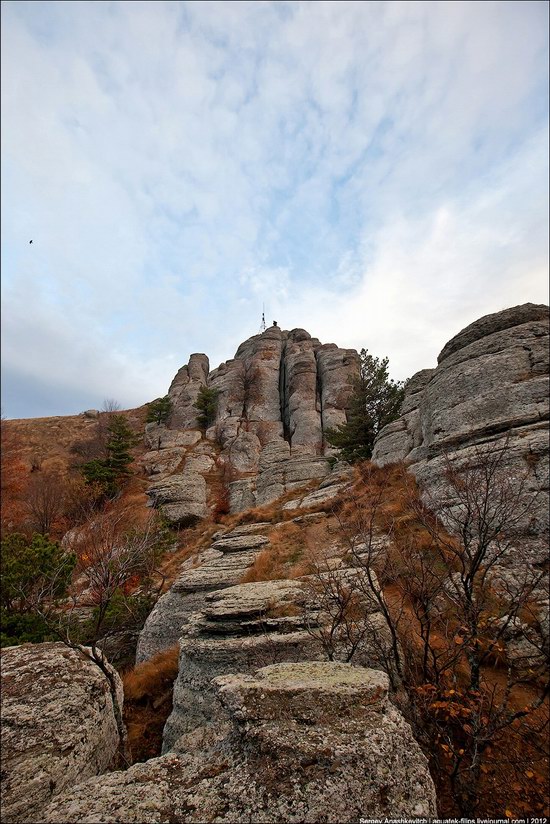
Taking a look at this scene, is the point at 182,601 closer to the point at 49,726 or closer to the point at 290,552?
the point at 290,552

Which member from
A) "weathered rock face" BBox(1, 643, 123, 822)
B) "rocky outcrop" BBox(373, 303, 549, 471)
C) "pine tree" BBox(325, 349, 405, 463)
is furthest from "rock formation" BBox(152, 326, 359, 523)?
"weathered rock face" BBox(1, 643, 123, 822)

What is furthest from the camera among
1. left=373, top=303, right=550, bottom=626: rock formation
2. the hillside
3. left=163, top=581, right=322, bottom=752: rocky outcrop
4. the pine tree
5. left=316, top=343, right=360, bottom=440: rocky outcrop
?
left=316, top=343, right=360, bottom=440: rocky outcrop

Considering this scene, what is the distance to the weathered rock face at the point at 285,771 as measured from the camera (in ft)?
9.27

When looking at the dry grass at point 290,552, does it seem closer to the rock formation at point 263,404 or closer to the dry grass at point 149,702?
the dry grass at point 149,702

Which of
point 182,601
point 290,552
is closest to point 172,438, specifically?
point 290,552

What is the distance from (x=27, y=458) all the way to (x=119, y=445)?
16.9m

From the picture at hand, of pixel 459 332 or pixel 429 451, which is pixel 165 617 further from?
pixel 459 332

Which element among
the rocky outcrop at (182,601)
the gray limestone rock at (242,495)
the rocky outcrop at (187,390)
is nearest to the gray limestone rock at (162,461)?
the gray limestone rock at (242,495)

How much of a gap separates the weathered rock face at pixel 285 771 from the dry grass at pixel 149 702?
4699mm

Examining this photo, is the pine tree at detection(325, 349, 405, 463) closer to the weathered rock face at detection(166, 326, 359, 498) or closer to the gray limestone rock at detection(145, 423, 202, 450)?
the weathered rock face at detection(166, 326, 359, 498)

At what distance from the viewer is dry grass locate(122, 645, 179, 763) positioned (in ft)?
23.0

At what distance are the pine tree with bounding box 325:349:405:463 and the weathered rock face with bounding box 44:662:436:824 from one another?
76.9 feet

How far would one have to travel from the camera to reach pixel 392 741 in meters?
3.26

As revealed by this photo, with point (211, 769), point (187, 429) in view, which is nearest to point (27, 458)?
point (187, 429)
